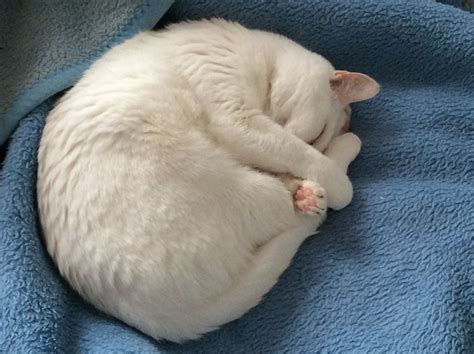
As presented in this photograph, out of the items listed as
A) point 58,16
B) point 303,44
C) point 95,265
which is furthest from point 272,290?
point 58,16

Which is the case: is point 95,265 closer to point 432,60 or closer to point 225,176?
point 225,176

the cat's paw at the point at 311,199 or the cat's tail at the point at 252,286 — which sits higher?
the cat's paw at the point at 311,199

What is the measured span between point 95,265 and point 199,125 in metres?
0.37

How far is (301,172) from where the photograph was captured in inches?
54.5

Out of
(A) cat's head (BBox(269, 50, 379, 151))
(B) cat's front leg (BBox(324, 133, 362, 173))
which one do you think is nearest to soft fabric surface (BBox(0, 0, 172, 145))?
(A) cat's head (BBox(269, 50, 379, 151))

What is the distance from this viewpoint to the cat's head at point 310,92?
1.43 metres

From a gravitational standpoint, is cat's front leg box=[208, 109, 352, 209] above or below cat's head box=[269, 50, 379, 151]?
below

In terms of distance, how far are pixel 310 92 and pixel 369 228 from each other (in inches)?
12.7

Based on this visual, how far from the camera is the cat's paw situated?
4.38 feet

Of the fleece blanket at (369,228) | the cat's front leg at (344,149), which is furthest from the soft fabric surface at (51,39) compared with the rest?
the cat's front leg at (344,149)

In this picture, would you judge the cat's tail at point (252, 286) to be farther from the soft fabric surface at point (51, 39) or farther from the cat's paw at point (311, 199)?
the soft fabric surface at point (51, 39)

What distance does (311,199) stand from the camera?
1.33 metres

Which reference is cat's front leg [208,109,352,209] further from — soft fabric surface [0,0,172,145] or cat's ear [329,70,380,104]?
soft fabric surface [0,0,172,145]

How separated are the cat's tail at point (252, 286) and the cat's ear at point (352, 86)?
334 millimetres
